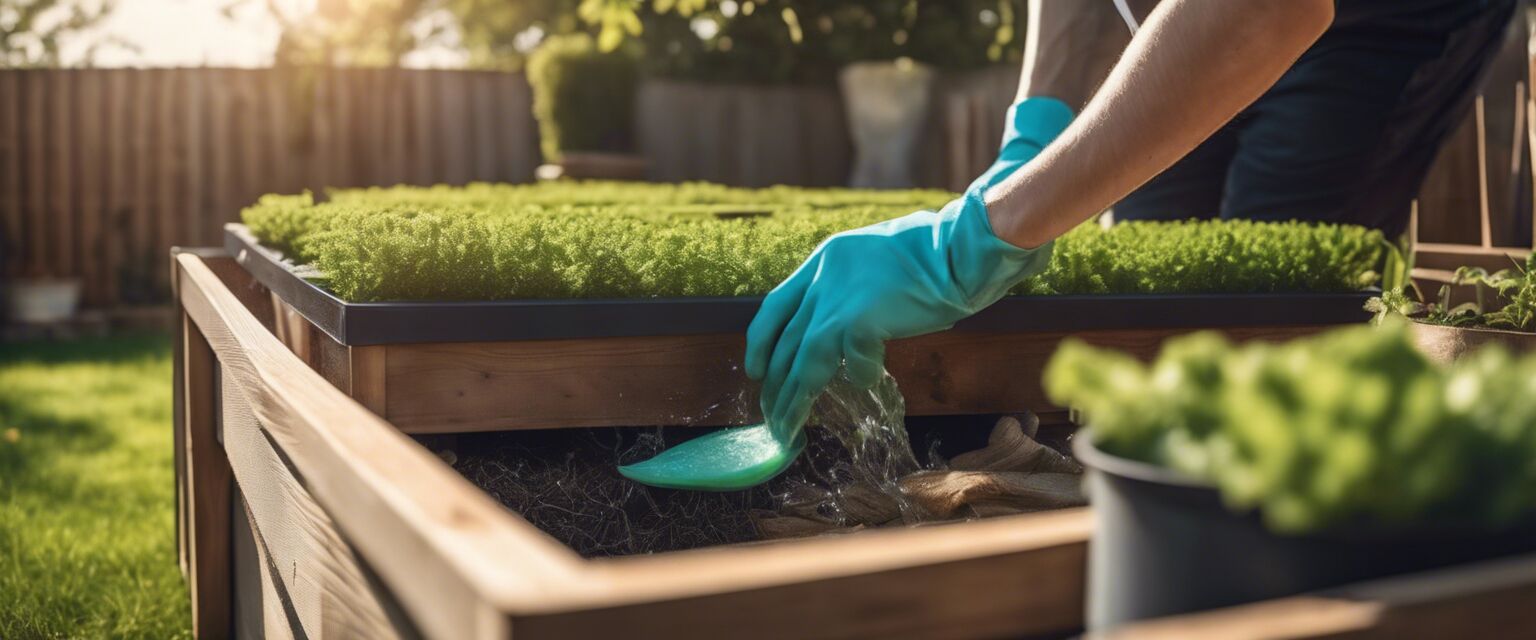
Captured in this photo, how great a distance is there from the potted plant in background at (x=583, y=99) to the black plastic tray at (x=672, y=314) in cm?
762

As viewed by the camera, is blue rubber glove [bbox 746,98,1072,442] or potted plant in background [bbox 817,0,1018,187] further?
potted plant in background [bbox 817,0,1018,187]

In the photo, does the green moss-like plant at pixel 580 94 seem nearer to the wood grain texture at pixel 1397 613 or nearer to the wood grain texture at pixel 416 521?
the wood grain texture at pixel 416 521

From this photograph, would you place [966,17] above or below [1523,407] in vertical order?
above

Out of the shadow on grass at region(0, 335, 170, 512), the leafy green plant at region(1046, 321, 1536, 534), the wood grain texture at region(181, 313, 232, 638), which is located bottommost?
the shadow on grass at region(0, 335, 170, 512)

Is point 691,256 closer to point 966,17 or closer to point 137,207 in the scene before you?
point 137,207

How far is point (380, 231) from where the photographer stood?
165cm

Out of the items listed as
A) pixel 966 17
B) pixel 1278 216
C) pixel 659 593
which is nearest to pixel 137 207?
pixel 966 17

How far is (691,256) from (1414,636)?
1224mm

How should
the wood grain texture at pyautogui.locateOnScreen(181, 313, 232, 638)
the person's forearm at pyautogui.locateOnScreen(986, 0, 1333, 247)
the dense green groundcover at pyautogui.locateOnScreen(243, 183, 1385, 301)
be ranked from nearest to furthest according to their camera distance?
the person's forearm at pyautogui.locateOnScreen(986, 0, 1333, 247) → the dense green groundcover at pyautogui.locateOnScreen(243, 183, 1385, 301) → the wood grain texture at pyautogui.locateOnScreen(181, 313, 232, 638)

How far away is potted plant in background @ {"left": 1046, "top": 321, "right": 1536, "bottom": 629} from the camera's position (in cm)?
56

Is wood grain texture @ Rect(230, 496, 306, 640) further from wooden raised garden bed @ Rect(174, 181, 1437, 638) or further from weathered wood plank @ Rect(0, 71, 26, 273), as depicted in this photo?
weathered wood plank @ Rect(0, 71, 26, 273)

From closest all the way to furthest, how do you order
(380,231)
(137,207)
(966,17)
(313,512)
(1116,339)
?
(313,512)
(380,231)
(1116,339)
(137,207)
(966,17)

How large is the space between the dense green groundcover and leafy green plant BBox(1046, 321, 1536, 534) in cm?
108

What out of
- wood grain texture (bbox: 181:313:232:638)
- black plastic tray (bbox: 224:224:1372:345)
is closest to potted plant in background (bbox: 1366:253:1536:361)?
black plastic tray (bbox: 224:224:1372:345)
